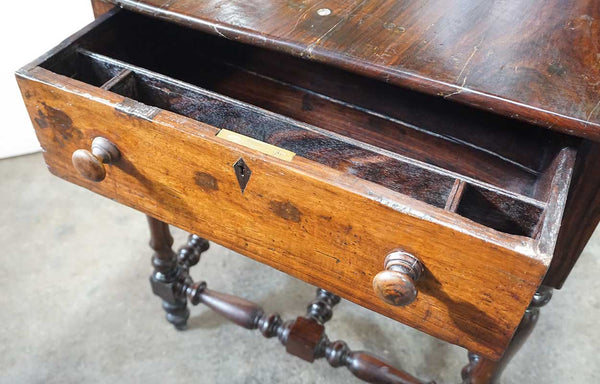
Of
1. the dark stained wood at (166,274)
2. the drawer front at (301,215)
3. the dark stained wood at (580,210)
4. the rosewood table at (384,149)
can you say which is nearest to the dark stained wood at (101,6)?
the rosewood table at (384,149)

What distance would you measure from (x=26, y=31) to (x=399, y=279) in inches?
53.8

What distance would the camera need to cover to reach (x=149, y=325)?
4.39ft

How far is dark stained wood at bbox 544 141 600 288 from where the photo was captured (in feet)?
2.38

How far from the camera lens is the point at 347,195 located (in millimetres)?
613

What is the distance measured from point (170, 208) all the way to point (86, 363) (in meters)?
0.65

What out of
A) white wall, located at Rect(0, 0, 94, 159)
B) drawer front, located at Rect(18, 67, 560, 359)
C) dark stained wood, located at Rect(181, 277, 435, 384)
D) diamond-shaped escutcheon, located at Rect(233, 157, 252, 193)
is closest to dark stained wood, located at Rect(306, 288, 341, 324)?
dark stained wood, located at Rect(181, 277, 435, 384)

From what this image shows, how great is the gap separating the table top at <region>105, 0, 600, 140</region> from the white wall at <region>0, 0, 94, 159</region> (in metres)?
0.88

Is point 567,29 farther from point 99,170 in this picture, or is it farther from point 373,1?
point 99,170

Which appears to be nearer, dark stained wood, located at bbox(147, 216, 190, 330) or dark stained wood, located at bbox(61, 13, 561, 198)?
dark stained wood, located at bbox(61, 13, 561, 198)

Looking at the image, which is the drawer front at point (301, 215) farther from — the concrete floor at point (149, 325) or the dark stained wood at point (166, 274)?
the concrete floor at point (149, 325)

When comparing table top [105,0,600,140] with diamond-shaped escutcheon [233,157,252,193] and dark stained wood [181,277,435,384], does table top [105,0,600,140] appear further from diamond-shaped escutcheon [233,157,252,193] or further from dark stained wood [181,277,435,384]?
dark stained wood [181,277,435,384]

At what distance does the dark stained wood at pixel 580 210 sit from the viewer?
0.73 metres

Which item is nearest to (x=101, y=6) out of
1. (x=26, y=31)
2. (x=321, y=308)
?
(x=321, y=308)

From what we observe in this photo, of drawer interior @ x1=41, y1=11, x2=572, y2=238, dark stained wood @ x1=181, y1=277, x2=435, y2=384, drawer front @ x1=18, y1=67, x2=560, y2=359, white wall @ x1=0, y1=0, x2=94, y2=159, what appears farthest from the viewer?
white wall @ x1=0, y1=0, x2=94, y2=159
